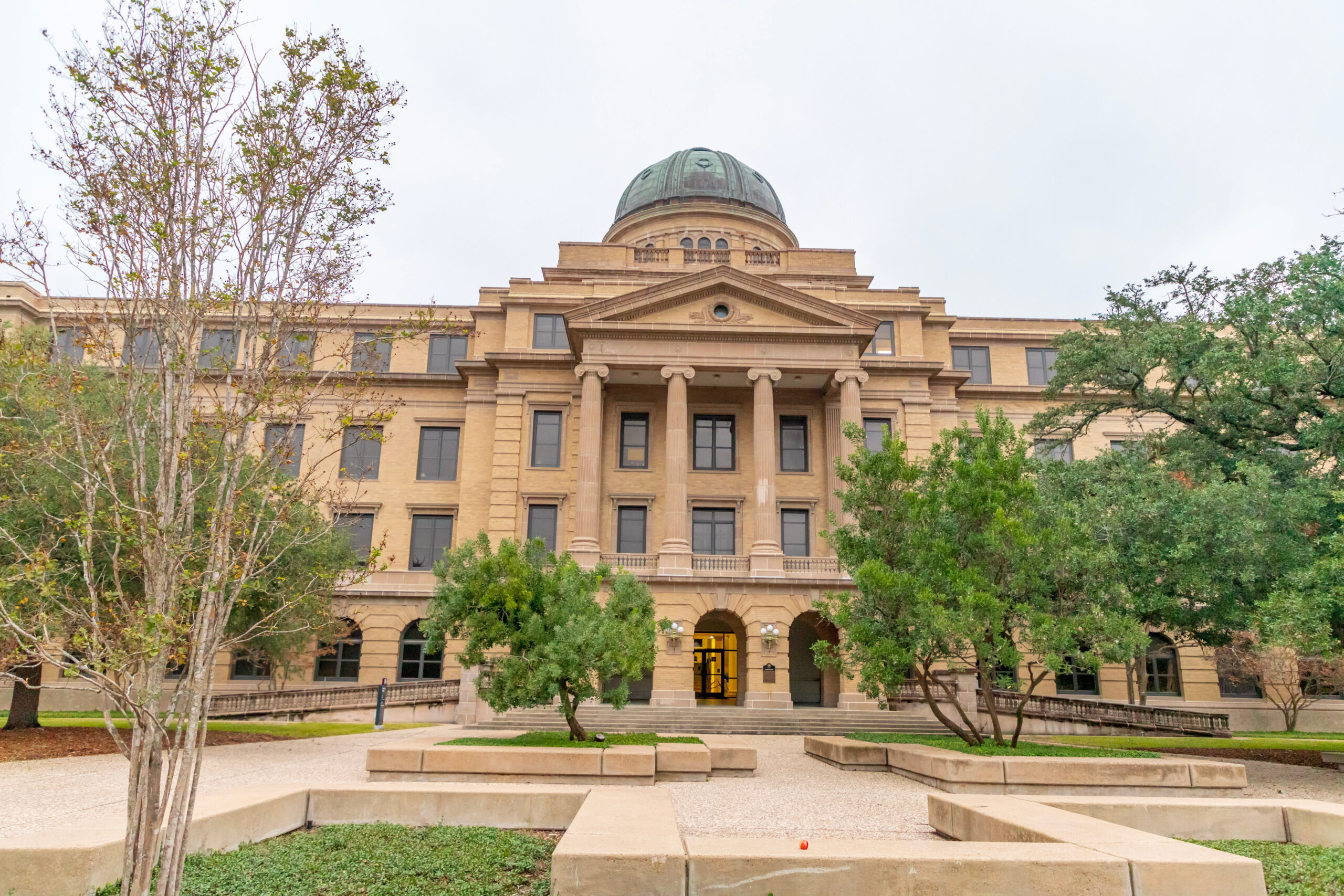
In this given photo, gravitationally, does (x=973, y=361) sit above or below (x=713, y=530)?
above

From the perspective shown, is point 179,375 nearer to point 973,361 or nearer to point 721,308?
point 721,308

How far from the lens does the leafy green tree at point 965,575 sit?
1727 cm

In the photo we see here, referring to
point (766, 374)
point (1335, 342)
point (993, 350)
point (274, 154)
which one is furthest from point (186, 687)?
point (993, 350)

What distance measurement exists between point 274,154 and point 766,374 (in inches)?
1275

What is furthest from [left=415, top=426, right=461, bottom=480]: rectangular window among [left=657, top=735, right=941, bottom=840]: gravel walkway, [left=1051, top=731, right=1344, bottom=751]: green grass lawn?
[left=1051, top=731, right=1344, bottom=751]: green grass lawn

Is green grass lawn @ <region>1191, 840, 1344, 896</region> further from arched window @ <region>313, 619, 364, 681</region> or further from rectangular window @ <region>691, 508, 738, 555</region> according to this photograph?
arched window @ <region>313, 619, 364, 681</region>

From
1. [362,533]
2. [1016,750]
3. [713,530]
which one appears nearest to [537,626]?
[1016,750]

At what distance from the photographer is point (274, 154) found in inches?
251

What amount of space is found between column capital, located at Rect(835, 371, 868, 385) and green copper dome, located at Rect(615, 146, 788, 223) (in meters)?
21.2

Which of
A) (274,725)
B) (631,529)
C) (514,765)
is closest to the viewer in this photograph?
(514,765)

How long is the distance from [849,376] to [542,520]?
1498cm

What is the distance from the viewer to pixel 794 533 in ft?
129

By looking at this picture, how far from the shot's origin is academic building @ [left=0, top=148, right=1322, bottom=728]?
118 ft

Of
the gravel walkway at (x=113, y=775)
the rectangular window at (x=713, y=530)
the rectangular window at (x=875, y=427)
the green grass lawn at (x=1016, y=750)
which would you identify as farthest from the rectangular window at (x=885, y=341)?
the gravel walkway at (x=113, y=775)
